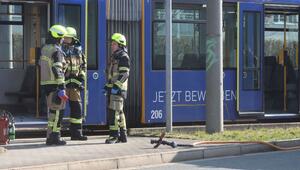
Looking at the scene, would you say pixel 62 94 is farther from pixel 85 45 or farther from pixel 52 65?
pixel 85 45

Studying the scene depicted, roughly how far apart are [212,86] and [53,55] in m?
3.88

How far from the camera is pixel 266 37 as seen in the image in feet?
54.4

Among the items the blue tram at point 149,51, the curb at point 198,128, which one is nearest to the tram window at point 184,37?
the blue tram at point 149,51

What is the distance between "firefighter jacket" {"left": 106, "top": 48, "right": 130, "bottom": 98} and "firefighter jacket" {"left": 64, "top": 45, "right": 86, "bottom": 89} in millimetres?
629

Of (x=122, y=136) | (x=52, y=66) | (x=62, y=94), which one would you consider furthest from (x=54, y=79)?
(x=122, y=136)

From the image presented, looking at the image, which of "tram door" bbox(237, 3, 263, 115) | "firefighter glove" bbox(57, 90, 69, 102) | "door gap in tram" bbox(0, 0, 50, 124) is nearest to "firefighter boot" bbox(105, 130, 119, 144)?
"firefighter glove" bbox(57, 90, 69, 102)

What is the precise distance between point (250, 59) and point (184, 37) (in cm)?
189

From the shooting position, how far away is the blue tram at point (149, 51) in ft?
44.4

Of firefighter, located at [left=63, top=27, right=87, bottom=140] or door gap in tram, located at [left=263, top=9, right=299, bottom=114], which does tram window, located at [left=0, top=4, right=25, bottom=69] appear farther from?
door gap in tram, located at [left=263, top=9, right=299, bottom=114]

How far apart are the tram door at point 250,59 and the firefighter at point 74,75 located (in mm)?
4571

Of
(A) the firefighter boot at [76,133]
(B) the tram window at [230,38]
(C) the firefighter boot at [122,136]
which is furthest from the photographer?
(B) the tram window at [230,38]

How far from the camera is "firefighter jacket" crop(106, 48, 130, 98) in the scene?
38.5ft

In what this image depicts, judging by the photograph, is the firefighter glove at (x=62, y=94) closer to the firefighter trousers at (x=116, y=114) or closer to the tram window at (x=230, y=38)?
the firefighter trousers at (x=116, y=114)

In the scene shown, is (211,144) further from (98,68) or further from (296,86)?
(296,86)
